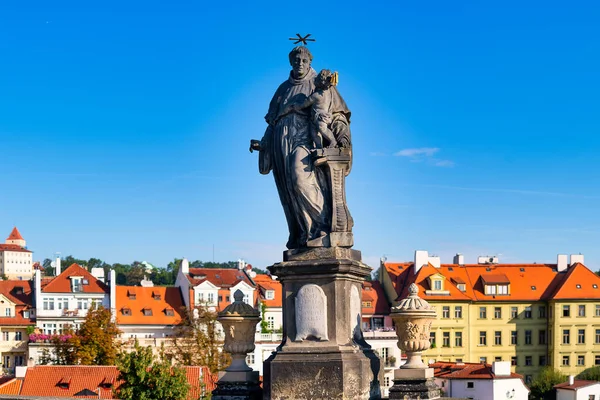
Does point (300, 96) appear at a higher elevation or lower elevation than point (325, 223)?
higher

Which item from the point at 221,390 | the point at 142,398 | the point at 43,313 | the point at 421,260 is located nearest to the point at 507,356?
the point at 421,260

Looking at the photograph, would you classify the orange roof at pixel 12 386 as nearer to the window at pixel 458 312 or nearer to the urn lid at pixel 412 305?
the urn lid at pixel 412 305

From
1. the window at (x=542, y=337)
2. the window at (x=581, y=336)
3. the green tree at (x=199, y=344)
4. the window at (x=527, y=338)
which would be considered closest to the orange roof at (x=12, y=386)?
the green tree at (x=199, y=344)

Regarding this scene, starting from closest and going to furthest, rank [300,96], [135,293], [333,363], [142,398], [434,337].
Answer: [333,363] < [300,96] < [142,398] < [434,337] < [135,293]

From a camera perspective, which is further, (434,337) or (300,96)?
(434,337)

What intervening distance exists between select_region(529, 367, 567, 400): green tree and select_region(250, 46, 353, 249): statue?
5085cm

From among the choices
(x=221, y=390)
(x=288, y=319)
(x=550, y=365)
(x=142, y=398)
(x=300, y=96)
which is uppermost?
(x=300, y=96)

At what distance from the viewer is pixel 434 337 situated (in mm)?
64688

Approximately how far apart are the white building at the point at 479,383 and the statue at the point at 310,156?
32405 millimetres

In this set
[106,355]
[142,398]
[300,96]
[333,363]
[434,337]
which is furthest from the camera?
[434,337]

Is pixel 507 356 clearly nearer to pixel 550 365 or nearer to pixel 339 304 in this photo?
pixel 550 365

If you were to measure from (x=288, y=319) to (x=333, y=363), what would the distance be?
2.28ft

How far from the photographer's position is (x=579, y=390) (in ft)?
173

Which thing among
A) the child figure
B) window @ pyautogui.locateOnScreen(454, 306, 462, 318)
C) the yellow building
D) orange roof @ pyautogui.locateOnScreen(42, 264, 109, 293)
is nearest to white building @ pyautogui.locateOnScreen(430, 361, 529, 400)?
the yellow building
